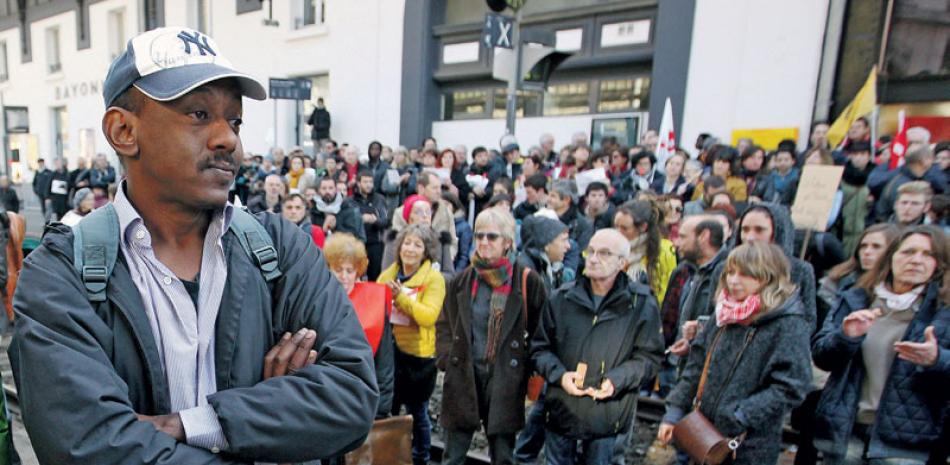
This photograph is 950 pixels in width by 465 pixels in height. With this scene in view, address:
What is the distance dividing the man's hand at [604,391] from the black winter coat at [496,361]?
48 centimetres

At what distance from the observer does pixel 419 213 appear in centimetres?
576

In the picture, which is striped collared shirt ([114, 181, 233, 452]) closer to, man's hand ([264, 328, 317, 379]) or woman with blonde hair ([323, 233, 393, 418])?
man's hand ([264, 328, 317, 379])

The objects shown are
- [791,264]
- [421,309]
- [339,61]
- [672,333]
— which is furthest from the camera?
[339,61]

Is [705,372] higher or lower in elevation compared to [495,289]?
lower

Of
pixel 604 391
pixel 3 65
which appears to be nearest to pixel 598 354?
pixel 604 391

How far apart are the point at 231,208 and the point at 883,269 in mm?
3323

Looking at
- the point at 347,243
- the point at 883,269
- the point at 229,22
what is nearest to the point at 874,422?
the point at 883,269

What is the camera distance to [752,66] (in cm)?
994

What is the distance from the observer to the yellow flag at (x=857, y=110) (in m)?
7.91

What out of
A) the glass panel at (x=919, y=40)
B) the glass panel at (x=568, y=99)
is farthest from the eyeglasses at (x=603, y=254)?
the glass panel at (x=568, y=99)

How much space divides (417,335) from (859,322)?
2.60 m

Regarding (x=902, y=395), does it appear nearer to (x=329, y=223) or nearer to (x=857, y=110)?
(x=329, y=223)

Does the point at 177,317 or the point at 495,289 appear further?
the point at 495,289

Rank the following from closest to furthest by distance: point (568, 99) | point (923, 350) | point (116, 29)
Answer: point (923, 350) → point (568, 99) → point (116, 29)
